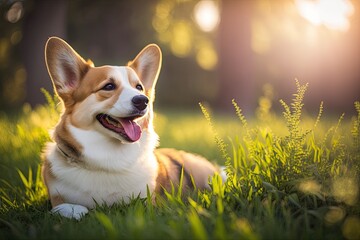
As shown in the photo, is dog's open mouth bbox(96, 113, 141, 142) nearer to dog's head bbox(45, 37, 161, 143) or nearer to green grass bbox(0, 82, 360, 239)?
dog's head bbox(45, 37, 161, 143)

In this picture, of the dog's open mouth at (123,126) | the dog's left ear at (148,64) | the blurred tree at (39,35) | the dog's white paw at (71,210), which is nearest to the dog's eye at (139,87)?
the dog's left ear at (148,64)

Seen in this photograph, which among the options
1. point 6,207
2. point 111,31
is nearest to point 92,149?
point 6,207

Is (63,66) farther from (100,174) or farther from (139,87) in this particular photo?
(100,174)

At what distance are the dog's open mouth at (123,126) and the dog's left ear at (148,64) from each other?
678 millimetres

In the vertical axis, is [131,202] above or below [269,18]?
below

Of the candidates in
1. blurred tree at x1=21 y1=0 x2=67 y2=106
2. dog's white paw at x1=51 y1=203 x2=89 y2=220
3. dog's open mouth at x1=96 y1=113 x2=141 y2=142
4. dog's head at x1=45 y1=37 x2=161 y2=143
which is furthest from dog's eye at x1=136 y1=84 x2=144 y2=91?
blurred tree at x1=21 y1=0 x2=67 y2=106

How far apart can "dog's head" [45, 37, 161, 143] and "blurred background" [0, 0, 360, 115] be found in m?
1.71

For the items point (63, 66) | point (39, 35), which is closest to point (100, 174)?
point (63, 66)

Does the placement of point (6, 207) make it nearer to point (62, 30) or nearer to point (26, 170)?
point (26, 170)

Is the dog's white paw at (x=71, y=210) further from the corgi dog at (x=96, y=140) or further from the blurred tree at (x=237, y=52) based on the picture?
the blurred tree at (x=237, y=52)

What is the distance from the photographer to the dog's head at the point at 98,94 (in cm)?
290

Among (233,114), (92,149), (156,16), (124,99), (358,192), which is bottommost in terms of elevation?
(233,114)

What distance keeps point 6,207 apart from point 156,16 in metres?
14.4

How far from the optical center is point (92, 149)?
9.62ft
